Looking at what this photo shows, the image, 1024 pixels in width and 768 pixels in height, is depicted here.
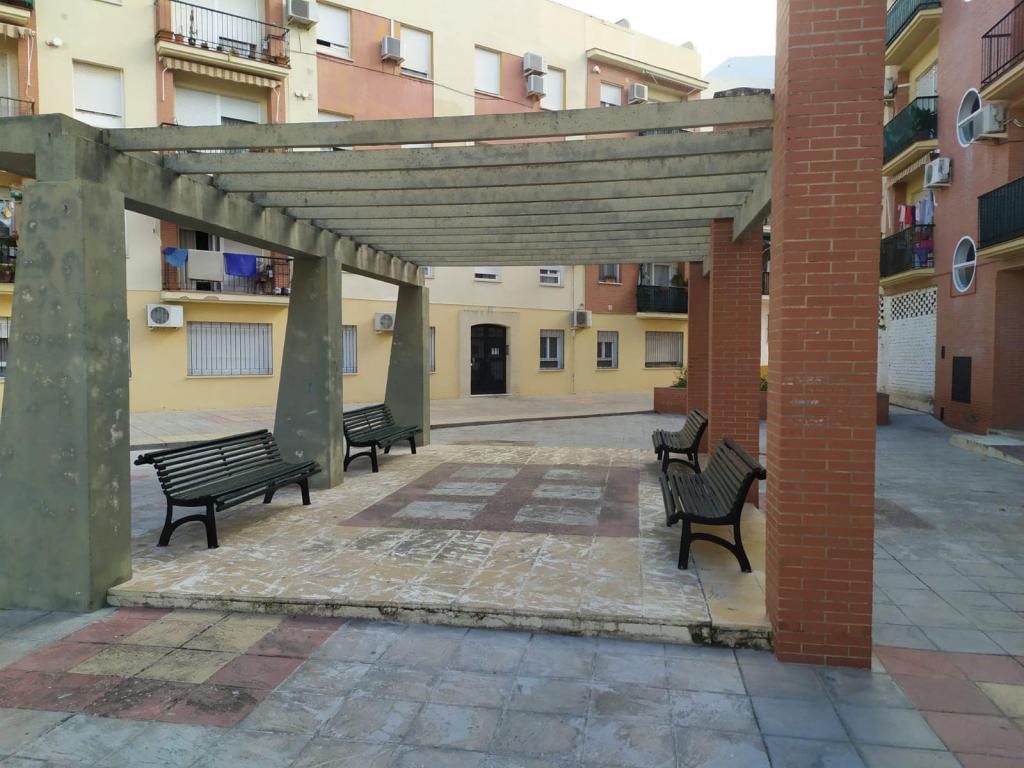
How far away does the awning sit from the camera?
17188 mm

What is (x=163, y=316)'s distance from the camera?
17.6 metres

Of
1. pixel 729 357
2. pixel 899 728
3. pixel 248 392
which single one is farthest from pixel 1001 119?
pixel 248 392

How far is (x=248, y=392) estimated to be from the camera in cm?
1914

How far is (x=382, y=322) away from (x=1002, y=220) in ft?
50.4

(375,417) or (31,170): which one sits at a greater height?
(31,170)

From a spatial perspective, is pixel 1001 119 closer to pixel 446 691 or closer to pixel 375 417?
pixel 375 417

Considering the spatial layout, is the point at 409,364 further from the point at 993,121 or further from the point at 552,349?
the point at 552,349

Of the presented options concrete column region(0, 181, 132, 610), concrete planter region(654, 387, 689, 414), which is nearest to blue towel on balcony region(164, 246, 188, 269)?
concrete planter region(654, 387, 689, 414)

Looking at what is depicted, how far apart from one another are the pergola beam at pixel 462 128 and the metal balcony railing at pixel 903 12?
1527cm

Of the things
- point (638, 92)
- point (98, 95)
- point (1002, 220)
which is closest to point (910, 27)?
point (1002, 220)

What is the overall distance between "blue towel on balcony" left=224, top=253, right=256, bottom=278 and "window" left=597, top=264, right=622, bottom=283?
12539mm

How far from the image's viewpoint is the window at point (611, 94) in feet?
83.1

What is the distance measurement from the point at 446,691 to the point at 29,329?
356 centimetres

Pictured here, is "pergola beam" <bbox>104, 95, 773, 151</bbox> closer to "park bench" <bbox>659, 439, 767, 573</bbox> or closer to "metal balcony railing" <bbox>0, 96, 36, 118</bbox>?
"park bench" <bbox>659, 439, 767, 573</bbox>
